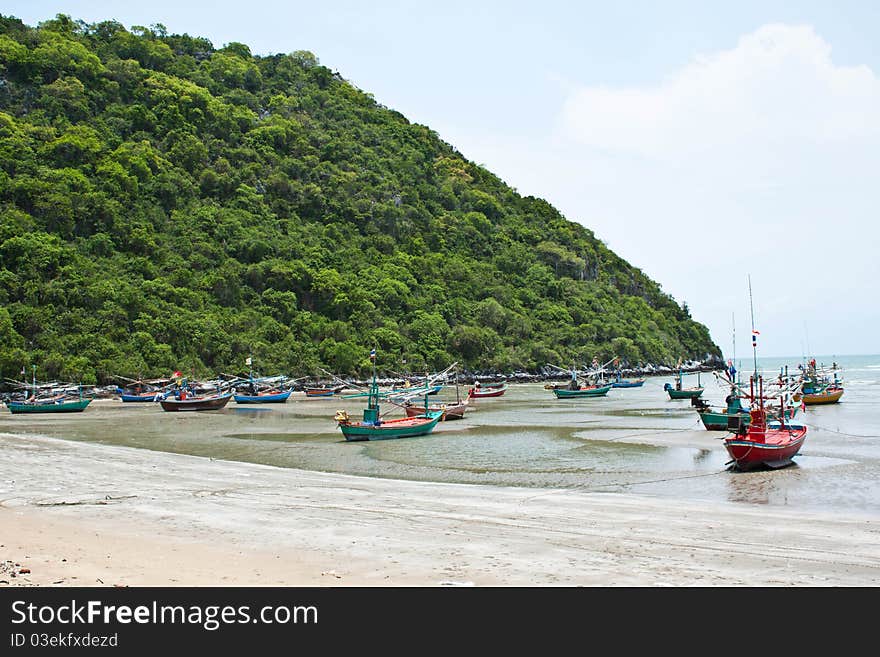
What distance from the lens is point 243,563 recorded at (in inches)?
408

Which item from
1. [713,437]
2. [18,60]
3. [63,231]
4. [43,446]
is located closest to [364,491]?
[43,446]

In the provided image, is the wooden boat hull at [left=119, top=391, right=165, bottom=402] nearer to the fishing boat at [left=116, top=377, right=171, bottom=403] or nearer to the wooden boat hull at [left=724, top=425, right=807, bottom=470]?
the fishing boat at [left=116, top=377, right=171, bottom=403]

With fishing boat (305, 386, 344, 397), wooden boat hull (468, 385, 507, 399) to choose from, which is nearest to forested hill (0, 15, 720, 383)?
fishing boat (305, 386, 344, 397)

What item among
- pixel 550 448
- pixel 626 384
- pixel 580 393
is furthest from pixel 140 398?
pixel 626 384

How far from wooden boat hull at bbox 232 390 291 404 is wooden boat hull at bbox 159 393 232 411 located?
17.8 ft

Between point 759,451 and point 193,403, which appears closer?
point 759,451

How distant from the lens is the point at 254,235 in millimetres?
104188

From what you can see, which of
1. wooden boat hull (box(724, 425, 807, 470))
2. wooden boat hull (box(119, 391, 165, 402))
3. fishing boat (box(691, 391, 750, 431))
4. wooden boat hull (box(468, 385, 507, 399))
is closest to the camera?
wooden boat hull (box(724, 425, 807, 470))

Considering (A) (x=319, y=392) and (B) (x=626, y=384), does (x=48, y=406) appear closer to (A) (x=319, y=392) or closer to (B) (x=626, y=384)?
(A) (x=319, y=392)

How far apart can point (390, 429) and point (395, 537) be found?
21780mm

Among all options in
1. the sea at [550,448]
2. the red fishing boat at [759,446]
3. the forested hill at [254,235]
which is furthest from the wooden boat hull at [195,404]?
the red fishing boat at [759,446]

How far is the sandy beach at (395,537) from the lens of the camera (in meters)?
9.74

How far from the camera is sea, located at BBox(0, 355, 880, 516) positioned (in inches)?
795
